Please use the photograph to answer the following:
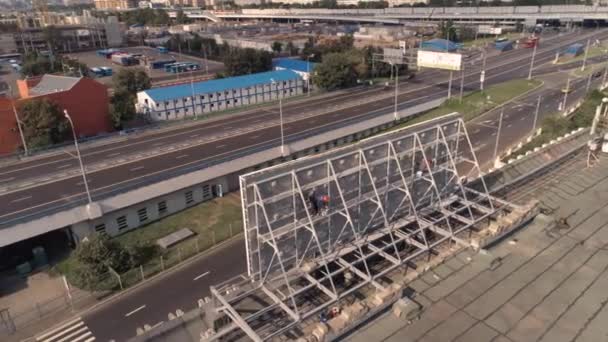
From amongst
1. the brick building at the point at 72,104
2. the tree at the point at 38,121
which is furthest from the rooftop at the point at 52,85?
the tree at the point at 38,121

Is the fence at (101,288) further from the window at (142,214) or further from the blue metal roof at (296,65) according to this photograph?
the blue metal roof at (296,65)

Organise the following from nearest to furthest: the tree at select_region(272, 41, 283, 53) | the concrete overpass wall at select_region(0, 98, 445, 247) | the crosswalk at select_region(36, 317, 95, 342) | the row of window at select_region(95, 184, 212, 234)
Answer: the crosswalk at select_region(36, 317, 95, 342)
the concrete overpass wall at select_region(0, 98, 445, 247)
the row of window at select_region(95, 184, 212, 234)
the tree at select_region(272, 41, 283, 53)

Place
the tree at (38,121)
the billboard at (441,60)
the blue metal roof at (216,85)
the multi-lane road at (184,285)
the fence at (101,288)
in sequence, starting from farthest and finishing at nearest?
the billboard at (441,60)
the blue metal roof at (216,85)
the tree at (38,121)
the fence at (101,288)
the multi-lane road at (184,285)

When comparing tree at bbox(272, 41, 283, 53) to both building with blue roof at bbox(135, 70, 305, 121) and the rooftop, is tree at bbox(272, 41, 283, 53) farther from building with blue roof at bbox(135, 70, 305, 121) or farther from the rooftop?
the rooftop

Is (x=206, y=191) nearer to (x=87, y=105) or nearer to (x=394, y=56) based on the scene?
(x=87, y=105)

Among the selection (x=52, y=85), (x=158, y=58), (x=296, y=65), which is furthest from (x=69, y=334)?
(x=158, y=58)

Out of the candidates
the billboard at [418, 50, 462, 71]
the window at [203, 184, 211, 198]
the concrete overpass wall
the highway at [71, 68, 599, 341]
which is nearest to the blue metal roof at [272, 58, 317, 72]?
the billboard at [418, 50, 462, 71]
